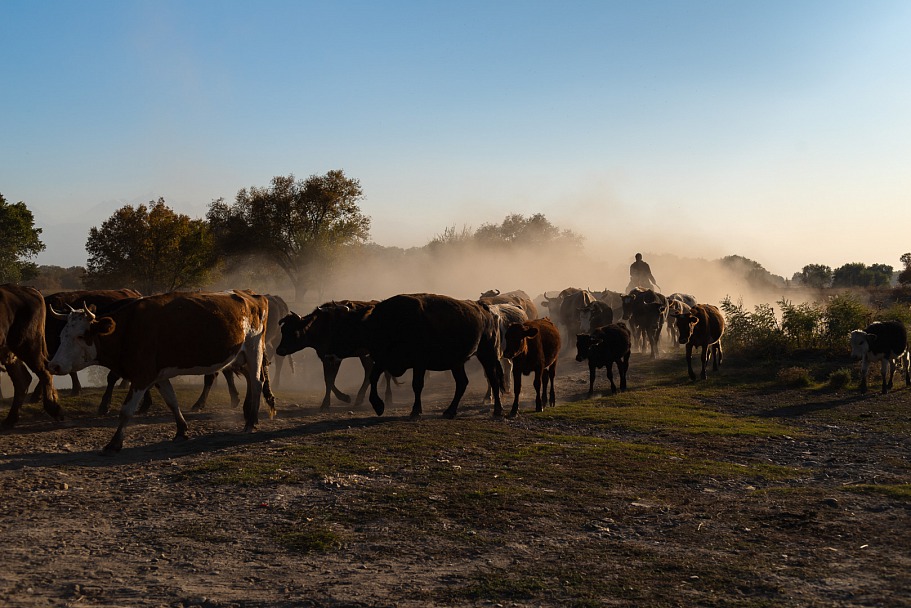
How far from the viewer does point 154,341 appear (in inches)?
466

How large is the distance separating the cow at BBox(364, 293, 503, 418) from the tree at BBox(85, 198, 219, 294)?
33079mm

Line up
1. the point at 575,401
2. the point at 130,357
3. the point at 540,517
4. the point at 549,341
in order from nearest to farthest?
the point at 540,517 → the point at 130,357 → the point at 549,341 → the point at 575,401

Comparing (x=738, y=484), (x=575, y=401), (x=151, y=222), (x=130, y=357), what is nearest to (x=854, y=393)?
(x=575, y=401)

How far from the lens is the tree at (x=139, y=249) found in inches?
1736

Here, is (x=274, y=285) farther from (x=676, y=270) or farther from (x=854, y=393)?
(x=854, y=393)

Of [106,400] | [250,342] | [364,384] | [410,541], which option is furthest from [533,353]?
[410,541]

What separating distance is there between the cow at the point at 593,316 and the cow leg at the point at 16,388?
1813 centimetres

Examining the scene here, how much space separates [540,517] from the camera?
26.9ft

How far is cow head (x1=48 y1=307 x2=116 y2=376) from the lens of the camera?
37.9 feet

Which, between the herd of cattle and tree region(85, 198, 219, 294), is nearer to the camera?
the herd of cattle

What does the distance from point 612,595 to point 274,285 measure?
74346 mm

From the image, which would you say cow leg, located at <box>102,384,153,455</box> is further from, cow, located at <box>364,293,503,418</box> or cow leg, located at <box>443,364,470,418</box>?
cow leg, located at <box>443,364,470,418</box>

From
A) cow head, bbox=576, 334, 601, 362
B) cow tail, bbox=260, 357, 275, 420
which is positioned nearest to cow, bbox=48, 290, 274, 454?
cow tail, bbox=260, 357, 275, 420

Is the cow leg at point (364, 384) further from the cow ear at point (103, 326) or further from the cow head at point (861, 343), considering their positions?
the cow head at point (861, 343)
